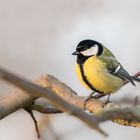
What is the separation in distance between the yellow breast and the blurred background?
1.05 m

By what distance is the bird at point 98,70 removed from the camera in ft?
5.89

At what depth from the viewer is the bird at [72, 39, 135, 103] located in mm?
1796

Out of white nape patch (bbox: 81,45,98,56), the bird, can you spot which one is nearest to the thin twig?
the bird

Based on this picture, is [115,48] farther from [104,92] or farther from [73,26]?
[104,92]

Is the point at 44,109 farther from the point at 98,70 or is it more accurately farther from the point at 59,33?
the point at 59,33

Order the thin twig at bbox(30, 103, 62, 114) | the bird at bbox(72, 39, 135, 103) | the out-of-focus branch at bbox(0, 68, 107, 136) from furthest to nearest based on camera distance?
the bird at bbox(72, 39, 135, 103)
the thin twig at bbox(30, 103, 62, 114)
the out-of-focus branch at bbox(0, 68, 107, 136)

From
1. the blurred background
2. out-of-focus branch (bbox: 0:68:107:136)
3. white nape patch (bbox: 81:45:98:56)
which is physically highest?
out-of-focus branch (bbox: 0:68:107:136)

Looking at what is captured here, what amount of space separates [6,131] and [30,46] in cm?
89

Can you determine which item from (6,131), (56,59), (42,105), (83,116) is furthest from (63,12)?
(83,116)

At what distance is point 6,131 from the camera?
283cm

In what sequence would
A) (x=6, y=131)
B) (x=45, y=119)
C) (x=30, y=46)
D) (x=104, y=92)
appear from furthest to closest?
(x=30, y=46)
(x=6, y=131)
(x=104, y=92)
(x=45, y=119)

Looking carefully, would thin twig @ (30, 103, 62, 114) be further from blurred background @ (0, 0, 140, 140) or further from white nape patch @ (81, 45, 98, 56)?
blurred background @ (0, 0, 140, 140)

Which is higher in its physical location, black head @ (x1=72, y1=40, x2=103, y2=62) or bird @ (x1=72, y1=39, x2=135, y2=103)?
black head @ (x1=72, y1=40, x2=103, y2=62)

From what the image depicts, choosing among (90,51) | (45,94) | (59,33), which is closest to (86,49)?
(90,51)
